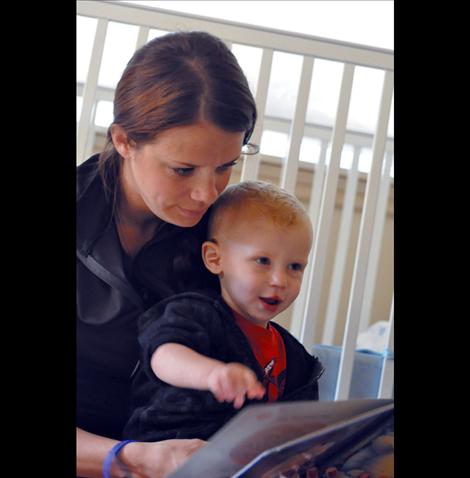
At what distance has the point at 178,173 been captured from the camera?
2.38 feet

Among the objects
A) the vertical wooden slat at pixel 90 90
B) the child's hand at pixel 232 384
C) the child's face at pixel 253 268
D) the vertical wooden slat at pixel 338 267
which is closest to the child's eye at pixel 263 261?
the child's face at pixel 253 268

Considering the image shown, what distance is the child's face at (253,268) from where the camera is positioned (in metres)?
0.73

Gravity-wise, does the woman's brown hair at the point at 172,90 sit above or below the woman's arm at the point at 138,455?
above

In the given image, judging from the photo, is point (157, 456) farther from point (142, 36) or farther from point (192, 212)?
point (142, 36)

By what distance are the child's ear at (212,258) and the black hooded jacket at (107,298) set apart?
15 mm

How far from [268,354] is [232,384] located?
0.08 meters

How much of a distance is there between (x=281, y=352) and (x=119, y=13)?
1.39 ft

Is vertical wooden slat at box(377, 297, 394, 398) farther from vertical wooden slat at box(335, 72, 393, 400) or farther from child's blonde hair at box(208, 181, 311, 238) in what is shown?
child's blonde hair at box(208, 181, 311, 238)

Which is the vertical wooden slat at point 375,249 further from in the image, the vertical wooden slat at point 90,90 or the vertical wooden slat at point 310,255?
the vertical wooden slat at point 90,90

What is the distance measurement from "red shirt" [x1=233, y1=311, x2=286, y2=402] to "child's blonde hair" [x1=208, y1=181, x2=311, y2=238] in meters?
0.10

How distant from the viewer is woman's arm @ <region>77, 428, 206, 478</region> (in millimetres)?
696

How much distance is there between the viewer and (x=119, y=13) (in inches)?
32.3

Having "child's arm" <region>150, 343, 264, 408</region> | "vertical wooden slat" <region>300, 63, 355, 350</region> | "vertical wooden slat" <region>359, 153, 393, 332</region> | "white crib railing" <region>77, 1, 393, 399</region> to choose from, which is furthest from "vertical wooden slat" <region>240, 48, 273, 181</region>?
"vertical wooden slat" <region>359, 153, 393, 332</region>
